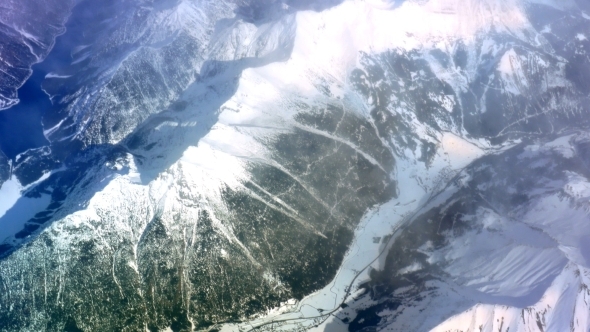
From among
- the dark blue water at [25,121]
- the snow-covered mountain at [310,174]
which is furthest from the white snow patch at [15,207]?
the dark blue water at [25,121]

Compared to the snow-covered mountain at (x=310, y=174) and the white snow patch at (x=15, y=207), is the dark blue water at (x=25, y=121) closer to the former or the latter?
the snow-covered mountain at (x=310, y=174)

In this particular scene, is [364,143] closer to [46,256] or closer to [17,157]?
[46,256]

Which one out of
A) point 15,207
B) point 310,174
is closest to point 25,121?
point 15,207

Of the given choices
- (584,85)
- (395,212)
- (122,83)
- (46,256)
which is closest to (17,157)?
(122,83)

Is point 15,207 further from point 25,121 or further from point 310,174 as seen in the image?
point 310,174

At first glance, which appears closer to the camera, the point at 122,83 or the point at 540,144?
the point at 540,144

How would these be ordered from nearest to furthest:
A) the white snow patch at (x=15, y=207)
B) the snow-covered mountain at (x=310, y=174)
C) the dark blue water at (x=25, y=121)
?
the snow-covered mountain at (x=310, y=174) < the white snow patch at (x=15, y=207) < the dark blue water at (x=25, y=121)
